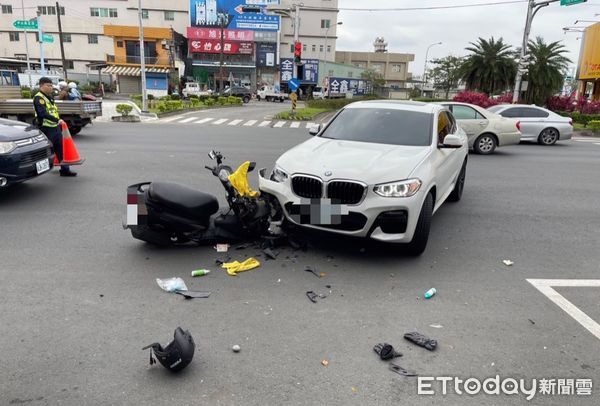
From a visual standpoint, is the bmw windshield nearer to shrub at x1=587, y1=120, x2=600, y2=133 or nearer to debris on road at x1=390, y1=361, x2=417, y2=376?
debris on road at x1=390, y1=361, x2=417, y2=376

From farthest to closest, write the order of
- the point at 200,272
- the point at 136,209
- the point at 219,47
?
the point at 219,47, the point at 136,209, the point at 200,272

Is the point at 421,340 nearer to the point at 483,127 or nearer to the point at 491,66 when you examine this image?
the point at 483,127

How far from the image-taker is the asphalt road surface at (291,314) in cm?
279

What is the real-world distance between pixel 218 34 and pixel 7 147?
64.1 m

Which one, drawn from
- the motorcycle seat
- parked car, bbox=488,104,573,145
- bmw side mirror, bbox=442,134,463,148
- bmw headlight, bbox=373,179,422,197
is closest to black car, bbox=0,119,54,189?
the motorcycle seat

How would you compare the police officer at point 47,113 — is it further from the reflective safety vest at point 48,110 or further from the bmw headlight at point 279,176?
the bmw headlight at point 279,176

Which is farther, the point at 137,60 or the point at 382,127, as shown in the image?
the point at 137,60

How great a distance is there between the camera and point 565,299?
406cm

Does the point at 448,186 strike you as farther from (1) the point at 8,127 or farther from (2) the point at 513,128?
(2) the point at 513,128

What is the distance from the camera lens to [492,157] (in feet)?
42.3

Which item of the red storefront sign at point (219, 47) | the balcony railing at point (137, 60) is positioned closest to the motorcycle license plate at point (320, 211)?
the balcony railing at point (137, 60)

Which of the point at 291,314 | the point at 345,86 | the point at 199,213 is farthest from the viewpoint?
the point at 345,86

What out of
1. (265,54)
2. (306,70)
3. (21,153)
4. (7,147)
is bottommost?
(21,153)

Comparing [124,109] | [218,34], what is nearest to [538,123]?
[124,109]
